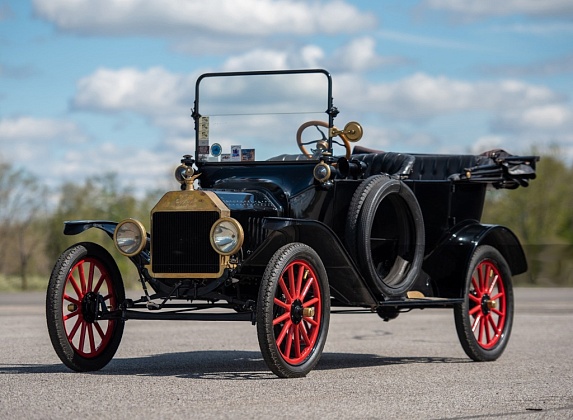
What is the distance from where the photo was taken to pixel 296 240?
9242 millimetres

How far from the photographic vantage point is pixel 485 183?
11.5 meters

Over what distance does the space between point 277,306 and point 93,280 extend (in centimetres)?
173

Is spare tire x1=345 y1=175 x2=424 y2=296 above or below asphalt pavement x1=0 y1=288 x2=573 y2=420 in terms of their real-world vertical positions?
above

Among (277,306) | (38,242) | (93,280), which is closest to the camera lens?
(277,306)

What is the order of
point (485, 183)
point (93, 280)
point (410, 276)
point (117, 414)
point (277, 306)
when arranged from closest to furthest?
1. point (117, 414)
2. point (277, 306)
3. point (93, 280)
4. point (410, 276)
5. point (485, 183)

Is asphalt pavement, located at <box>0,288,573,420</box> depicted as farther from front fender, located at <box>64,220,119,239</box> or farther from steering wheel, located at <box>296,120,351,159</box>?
steering wheel, located at <box>296,120,351,159</box>

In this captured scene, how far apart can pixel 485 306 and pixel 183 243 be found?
12.1ft

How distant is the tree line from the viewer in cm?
5044

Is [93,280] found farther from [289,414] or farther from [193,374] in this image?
[289,414]

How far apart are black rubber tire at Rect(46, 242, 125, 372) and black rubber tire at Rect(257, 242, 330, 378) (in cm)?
153

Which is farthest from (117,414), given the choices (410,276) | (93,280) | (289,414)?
(410,276)

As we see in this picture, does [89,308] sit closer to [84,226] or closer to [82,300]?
[82,300]

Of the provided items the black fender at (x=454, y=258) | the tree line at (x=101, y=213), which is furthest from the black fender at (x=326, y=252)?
the tree line at (x=101, y=213)

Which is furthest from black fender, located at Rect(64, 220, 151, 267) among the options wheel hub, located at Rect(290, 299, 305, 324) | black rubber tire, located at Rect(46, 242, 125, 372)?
wheel hub, located at Rect(290, 299, 305, 324)
